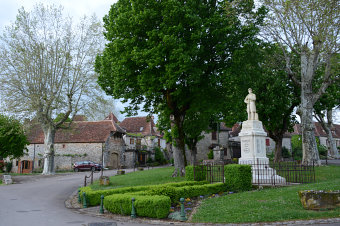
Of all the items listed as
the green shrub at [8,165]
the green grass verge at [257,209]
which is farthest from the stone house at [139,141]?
the green grass verge at [257,209]

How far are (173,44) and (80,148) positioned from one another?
3049 cm

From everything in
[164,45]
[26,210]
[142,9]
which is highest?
[142,9]

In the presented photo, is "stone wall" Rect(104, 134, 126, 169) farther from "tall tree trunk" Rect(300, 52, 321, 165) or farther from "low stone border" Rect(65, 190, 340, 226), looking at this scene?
"tall tree trunk" Rect(300, 52, 321, 165)

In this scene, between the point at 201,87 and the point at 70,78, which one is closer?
the point at 201,87

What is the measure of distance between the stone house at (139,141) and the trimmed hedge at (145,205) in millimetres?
33034

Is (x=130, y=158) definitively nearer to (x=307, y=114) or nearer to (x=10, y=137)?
(x=10, y=137)

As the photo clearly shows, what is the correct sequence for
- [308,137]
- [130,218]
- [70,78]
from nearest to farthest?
[130,218]
[308,137]
[70,78]

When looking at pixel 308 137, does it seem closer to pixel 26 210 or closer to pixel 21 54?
pixel 26 210

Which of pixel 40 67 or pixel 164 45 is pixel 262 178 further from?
pixel 40 67

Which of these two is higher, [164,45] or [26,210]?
[164,45]

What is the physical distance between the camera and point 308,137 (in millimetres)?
22719

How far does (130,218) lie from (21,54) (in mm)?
25724

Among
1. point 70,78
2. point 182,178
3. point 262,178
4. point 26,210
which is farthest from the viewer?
point 70,78

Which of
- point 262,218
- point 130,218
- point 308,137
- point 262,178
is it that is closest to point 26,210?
point 130,218
